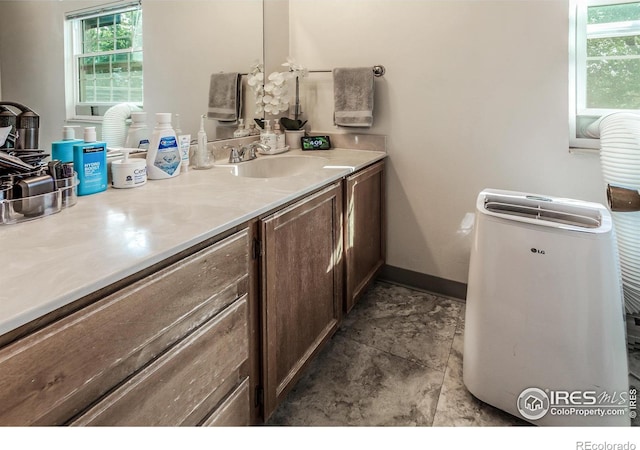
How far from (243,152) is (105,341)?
4.61 ft

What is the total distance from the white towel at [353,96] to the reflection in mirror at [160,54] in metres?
0.48

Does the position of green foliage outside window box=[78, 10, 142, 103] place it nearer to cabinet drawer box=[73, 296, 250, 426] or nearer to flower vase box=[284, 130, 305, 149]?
cabinet drawer box=[73, 296, 250, 426]

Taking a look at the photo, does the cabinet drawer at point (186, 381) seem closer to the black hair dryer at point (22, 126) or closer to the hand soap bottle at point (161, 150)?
the hand soap bottle at point (161, 150)

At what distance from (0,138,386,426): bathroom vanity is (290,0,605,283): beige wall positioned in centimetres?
85

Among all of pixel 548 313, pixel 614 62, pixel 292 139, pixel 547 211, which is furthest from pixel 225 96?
pixel 614 62

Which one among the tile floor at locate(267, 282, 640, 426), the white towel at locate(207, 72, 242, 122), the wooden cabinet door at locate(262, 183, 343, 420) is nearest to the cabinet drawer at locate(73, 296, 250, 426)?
the wooden cabinet door at locate(262, 183, 343, 420)

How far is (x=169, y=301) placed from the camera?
2.85 feet

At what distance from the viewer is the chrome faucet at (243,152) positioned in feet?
6.37

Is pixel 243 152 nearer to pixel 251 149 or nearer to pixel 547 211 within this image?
pixel 251 149

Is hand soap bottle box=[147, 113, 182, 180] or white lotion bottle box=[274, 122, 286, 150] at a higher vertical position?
white lotion bottle box=[274, 122, 286, 150]

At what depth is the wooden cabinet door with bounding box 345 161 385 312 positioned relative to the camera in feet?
6.28

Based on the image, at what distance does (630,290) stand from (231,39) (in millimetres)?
2146

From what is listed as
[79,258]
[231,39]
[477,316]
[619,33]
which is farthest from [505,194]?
[231,39]
